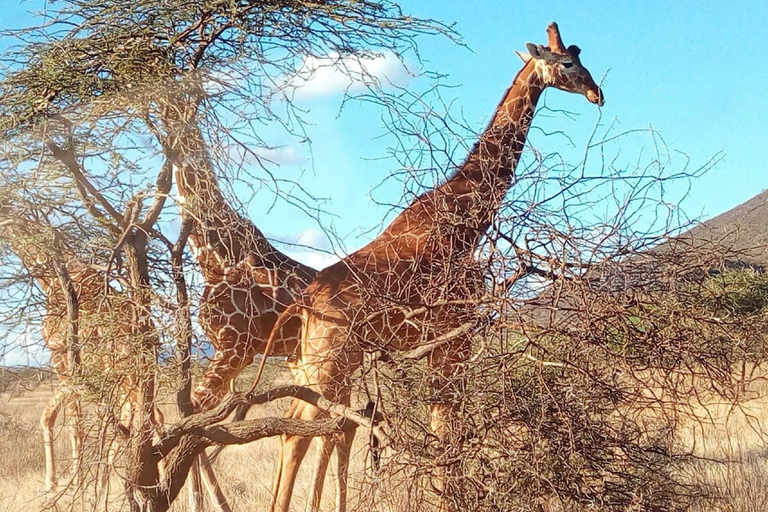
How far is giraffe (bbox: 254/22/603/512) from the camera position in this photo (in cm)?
426

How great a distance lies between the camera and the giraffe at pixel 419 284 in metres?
4.26

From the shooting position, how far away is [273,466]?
9.64m

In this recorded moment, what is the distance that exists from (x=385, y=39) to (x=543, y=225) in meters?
1.76

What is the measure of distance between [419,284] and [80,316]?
221 centimetres

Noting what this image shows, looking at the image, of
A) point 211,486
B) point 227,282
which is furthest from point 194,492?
point 227,282

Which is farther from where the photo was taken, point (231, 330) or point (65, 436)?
point (65, 436)

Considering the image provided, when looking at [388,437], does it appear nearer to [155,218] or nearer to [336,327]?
[336,327]

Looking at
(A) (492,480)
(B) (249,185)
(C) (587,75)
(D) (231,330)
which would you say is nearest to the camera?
(A) (492,480)

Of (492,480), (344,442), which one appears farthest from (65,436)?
(492,480)

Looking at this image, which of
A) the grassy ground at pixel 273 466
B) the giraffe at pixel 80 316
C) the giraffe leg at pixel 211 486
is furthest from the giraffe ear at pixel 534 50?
the giraffe leg at pixel 211 486

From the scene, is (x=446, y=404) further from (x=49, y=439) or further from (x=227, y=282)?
(x=49, y=439)

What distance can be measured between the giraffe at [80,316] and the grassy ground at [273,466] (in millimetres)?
336

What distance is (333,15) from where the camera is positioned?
16.0 ft

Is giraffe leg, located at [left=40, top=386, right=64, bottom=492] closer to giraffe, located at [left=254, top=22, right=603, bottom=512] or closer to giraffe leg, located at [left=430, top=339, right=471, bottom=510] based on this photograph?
giraffe, located at [left=254, top=22, right=603, bottom=512]
